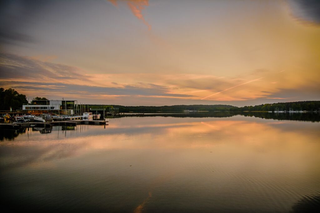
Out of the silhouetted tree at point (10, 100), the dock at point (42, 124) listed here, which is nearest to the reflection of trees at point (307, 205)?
the dock at point (42, 124)

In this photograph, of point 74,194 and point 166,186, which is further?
point 166,186

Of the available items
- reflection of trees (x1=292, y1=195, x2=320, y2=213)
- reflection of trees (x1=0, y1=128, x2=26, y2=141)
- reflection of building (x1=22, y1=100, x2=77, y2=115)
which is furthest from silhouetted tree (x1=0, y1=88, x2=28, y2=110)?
reflection of trees (x1=292, y1=195, x2=320, y2=213)

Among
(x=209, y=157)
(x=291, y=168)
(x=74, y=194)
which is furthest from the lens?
(x=209, y=157)

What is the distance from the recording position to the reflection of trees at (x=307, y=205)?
8680mm

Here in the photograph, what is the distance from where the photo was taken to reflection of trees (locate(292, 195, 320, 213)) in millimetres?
8680

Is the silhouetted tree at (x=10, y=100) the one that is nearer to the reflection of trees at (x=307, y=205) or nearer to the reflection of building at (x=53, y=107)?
the reflection of building at (x=53, y=107)

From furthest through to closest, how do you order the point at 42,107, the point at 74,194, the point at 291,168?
the point at 42,107
the point at 291,168
the point at 74,194

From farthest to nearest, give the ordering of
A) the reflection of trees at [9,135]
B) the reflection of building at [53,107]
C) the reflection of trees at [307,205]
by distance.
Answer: the reflection of building at [53,107] < the reflection of trees at [9,135] < the reflection of trees at [307,205]

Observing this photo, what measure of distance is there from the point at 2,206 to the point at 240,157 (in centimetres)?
1581

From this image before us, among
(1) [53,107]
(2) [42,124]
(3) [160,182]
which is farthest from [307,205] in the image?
(1) [53,107]

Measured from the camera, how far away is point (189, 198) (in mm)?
9758

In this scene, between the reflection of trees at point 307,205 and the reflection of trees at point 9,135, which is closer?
the reflection of trees at point 307,205

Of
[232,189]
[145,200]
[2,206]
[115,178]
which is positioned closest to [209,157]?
[232,189]

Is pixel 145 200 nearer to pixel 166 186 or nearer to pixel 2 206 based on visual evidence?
pixel 166 186
